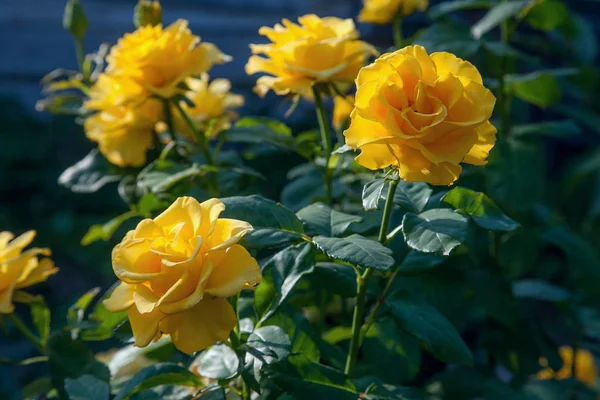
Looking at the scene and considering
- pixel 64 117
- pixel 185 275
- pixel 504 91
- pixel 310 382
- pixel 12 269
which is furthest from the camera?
pixel 64 117

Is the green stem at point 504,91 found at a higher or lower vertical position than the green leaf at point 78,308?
higher

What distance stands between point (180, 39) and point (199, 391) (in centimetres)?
41

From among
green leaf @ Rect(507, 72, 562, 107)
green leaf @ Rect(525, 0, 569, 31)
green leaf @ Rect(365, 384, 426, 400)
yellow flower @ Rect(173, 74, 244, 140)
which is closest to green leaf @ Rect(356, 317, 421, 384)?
green leaf @ Rect(365, 384, 426, 400)

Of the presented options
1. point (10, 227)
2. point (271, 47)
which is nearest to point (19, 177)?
point (10, 227)

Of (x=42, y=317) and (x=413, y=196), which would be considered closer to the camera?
(x=413, y=196)

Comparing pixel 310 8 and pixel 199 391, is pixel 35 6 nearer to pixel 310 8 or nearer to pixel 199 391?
pixel 310 8

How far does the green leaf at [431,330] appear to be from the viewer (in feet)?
2.09

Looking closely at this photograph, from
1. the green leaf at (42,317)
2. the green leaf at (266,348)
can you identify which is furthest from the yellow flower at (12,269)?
the green leaf at (266,348)

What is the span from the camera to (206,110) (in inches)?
37.5

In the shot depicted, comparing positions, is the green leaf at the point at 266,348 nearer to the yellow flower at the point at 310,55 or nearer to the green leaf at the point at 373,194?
the green leaf at the point at 373,194

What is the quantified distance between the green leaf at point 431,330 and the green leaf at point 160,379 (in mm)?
193

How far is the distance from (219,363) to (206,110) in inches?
16.9

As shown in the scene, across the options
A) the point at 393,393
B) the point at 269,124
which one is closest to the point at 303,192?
the point at 269,124

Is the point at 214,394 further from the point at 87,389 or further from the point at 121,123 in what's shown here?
the point at 121,123
